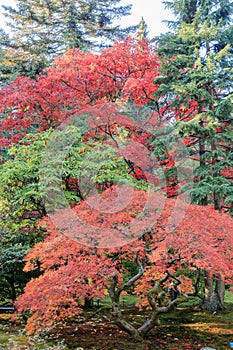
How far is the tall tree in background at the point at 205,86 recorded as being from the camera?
7656 mm

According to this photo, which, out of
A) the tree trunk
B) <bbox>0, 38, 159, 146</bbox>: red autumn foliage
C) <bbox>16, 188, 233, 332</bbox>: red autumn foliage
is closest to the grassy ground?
<bbox>16, 188, 233, 332</bbox>: red autumn foliage

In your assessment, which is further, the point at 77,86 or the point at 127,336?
the point at 77,86

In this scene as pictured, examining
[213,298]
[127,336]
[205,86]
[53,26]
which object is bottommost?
[127,336]

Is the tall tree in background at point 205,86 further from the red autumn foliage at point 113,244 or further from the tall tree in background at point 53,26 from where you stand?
the tall tree in background at point 53,26

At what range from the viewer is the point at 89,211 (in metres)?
5.54

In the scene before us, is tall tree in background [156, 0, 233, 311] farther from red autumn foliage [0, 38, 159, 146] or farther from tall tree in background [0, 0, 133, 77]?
tall tree in background [0, 0, 133, 77]

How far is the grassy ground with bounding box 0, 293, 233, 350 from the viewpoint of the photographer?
5.14 meters

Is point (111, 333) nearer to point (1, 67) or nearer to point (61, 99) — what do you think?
point (61, 99)

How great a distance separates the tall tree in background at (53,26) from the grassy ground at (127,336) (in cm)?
1183

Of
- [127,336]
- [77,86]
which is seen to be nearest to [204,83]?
[77,86]

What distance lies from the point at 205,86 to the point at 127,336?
6631mm

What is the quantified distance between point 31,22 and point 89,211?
13357 mm

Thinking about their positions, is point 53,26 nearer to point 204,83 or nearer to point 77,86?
point 77,86

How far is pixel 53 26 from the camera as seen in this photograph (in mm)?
15234
